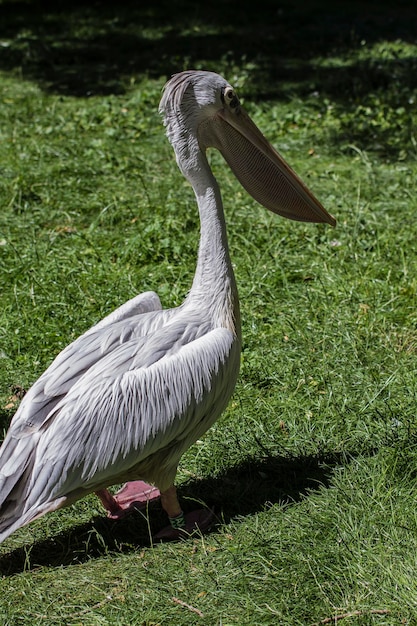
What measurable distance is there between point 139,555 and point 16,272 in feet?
8.54

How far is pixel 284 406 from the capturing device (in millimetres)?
4312

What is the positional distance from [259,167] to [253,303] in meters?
1.50

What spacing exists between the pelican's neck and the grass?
752 mm

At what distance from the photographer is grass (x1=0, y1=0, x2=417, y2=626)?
323cm

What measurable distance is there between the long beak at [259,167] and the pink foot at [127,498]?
1.44 m

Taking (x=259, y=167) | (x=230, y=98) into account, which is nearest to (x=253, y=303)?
(x=259, y=167)

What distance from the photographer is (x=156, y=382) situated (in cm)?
340

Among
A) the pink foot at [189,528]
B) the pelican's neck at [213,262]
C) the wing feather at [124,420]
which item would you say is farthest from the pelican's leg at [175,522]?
the pelican's neck at [213,262]

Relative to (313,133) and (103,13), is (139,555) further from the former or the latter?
(103,13)

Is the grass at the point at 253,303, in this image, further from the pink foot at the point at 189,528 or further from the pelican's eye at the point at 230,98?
the pelican's eye at the point at 230,98

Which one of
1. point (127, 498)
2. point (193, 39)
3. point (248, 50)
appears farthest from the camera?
point (193, 39)

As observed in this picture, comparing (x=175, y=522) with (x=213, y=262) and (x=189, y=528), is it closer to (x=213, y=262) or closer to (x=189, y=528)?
(x=189, y=528)

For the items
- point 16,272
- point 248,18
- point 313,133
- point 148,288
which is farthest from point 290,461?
point 248,18

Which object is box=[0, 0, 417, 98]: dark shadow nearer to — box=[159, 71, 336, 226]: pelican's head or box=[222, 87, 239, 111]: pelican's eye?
box=[159, 71, 336, 226]: pelican's head
